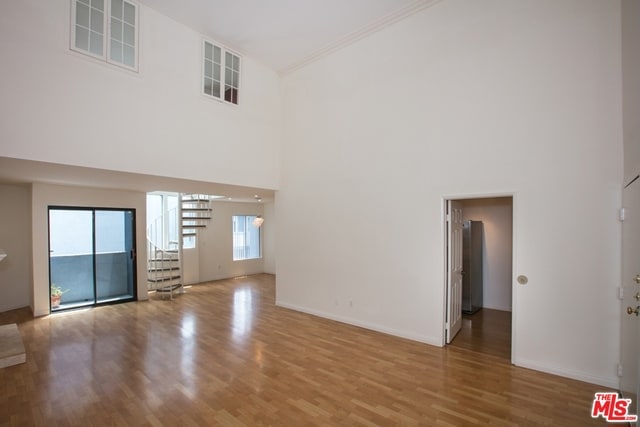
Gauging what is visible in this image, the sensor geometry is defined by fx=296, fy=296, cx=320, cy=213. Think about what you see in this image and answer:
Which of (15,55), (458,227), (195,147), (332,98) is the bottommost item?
(458,227)

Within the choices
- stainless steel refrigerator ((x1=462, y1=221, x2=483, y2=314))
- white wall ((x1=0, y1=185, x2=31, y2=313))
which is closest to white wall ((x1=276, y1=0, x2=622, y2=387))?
stainless steel refrigerator ((x1=462, y1=221, x2=483, y2=314))

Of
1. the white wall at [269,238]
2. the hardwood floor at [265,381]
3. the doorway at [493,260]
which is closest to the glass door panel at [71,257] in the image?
the hardwood floor at [265,381]

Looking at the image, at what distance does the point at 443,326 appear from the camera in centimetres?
420

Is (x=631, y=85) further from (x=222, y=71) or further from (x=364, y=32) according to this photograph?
(x=222, y=71)

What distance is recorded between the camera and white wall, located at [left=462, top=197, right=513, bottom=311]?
237 inches

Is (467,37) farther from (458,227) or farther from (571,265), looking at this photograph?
(571,265)

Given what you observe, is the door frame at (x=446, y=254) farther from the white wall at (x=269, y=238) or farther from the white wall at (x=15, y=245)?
the white wall at (x=15, y=245)

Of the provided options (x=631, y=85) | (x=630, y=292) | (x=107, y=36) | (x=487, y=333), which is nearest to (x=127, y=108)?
(x=107, y=36)

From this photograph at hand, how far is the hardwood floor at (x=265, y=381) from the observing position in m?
2.67

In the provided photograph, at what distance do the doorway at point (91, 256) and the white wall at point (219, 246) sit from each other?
2167 mm

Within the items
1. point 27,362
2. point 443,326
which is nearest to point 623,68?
point 443,326

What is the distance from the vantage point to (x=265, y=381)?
3270 millimetres

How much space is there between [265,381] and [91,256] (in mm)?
5474

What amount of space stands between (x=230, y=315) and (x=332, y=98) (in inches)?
179
